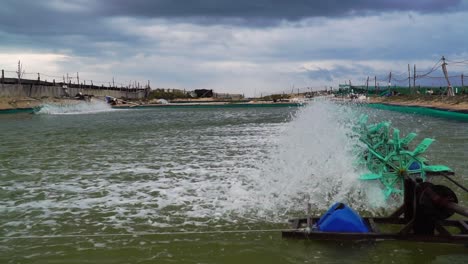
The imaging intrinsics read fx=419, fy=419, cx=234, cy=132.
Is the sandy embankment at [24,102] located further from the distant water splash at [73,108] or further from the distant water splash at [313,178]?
the distant water splash at [313,178]

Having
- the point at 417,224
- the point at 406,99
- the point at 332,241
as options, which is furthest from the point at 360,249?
the point at 406,99

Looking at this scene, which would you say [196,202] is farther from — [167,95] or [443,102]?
[167,95]

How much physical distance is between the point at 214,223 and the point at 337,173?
137 inches

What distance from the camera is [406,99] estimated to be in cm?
5550

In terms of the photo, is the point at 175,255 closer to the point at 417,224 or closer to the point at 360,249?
the point at 360,249

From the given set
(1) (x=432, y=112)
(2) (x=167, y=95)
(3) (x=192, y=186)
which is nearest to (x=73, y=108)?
(2) (x=167, y=95)

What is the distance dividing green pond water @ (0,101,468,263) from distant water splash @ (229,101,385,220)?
3 cm

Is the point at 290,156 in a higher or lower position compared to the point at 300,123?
lower

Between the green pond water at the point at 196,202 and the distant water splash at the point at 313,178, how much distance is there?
3 cm

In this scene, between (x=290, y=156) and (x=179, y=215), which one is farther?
(x=290, y=156)

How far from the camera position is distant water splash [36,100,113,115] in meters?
56.5

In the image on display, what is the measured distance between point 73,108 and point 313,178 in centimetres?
5966

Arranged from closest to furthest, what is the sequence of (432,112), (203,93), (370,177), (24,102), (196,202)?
(370,177) < (196,202) < (432,112) < (24,102) < (203,93)

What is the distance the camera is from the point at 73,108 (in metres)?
63.0
